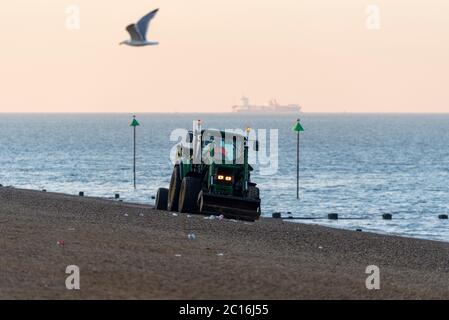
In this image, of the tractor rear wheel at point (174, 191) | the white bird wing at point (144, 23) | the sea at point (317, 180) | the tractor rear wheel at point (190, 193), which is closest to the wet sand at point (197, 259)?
the tractor rear wheel at point (190, 193)

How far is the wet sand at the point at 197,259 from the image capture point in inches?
644

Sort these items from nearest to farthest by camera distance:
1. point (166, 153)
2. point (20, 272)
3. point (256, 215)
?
point (20, 272) < point (256, 215) < point (166, 153)

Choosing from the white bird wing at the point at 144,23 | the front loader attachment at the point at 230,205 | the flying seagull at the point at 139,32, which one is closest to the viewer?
the flying seagull at the point at 139,32

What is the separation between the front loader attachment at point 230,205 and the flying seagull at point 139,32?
9.67 m

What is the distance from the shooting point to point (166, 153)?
112 metres

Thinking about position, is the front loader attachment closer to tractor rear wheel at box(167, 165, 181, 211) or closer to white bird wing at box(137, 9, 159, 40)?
tractor rear wheel at box(167, 165, 181, 211)

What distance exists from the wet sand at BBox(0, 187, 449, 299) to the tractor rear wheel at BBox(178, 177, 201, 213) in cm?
164

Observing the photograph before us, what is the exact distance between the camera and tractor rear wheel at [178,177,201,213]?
32562 millimetres

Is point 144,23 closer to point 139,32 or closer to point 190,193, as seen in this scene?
point 139,32

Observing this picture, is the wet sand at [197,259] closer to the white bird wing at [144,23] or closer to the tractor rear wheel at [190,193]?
the tractor rear wheel at [190,193]

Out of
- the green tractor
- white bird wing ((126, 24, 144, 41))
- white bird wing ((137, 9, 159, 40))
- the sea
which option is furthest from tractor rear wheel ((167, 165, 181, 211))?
white bird wing ((126, 24, 144, 41))
